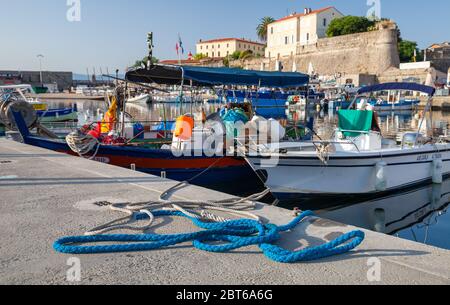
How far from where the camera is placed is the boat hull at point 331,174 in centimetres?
870

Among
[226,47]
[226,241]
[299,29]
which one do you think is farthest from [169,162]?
[226,47]

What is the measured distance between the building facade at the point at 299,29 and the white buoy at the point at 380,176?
7168 cm

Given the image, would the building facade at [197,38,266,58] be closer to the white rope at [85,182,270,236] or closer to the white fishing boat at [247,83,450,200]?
the white fishing boat at [247,83,450,200]

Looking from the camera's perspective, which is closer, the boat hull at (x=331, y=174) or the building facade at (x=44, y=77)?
the boat hull at (x=331, y=174)

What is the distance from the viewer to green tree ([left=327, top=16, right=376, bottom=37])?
7425 cm

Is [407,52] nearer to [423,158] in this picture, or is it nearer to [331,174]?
[423,158]

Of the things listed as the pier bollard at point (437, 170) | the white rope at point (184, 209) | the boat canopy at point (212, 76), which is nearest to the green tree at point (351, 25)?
the boat canopy at point (212, 76)

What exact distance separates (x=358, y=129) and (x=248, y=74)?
3.35 m

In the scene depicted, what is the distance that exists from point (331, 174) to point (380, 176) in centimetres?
128

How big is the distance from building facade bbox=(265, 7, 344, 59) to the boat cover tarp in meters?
70.0

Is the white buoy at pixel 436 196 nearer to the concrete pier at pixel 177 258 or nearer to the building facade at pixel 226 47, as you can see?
the concrete pier at pixel 177 258

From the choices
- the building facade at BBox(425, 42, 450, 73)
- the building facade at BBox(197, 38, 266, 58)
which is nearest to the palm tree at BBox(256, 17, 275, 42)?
the building facade at BBox(197, 38, 266, 58)
